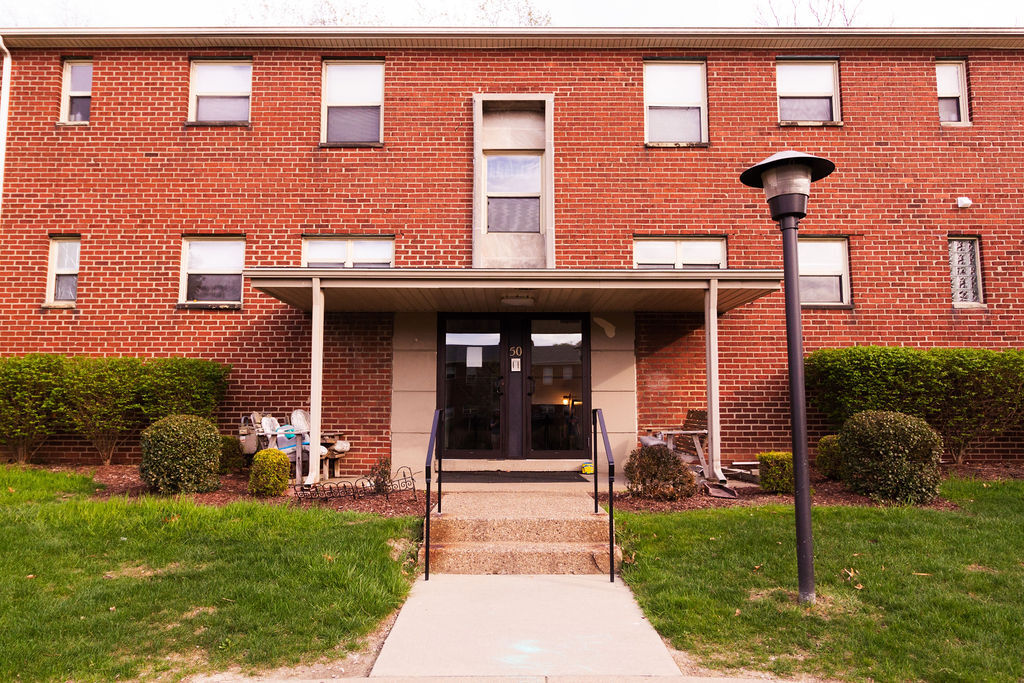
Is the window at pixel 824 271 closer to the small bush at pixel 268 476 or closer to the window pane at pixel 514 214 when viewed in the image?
the window pane at pixel 514 214

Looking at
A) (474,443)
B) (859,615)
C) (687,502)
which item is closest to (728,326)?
(687,502)

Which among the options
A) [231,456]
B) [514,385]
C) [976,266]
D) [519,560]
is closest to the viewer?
[519,560]

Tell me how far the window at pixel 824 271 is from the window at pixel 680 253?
1352 millimetres

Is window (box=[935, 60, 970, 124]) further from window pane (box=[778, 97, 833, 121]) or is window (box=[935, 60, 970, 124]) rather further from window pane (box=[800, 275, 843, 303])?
window pane (box=[800, 275, 843, 303])

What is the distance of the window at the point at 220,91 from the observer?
10.3m

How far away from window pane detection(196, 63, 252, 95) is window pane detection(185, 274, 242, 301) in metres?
3.21

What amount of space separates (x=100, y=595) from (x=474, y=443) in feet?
18.3

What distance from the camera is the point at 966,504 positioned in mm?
6602

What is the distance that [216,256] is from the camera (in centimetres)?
997

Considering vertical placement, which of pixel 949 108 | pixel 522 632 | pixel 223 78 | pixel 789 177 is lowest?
pixel 522 632

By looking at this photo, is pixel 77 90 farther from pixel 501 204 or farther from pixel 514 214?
pixel 514 214

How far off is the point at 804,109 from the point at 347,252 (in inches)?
314

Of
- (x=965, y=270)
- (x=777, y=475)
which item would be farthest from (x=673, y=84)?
(x=777, y=475)

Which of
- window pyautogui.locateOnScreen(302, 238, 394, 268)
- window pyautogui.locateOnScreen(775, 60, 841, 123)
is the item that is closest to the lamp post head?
window pyautogui.locateOnScreen(302, 238, 394, 268)
